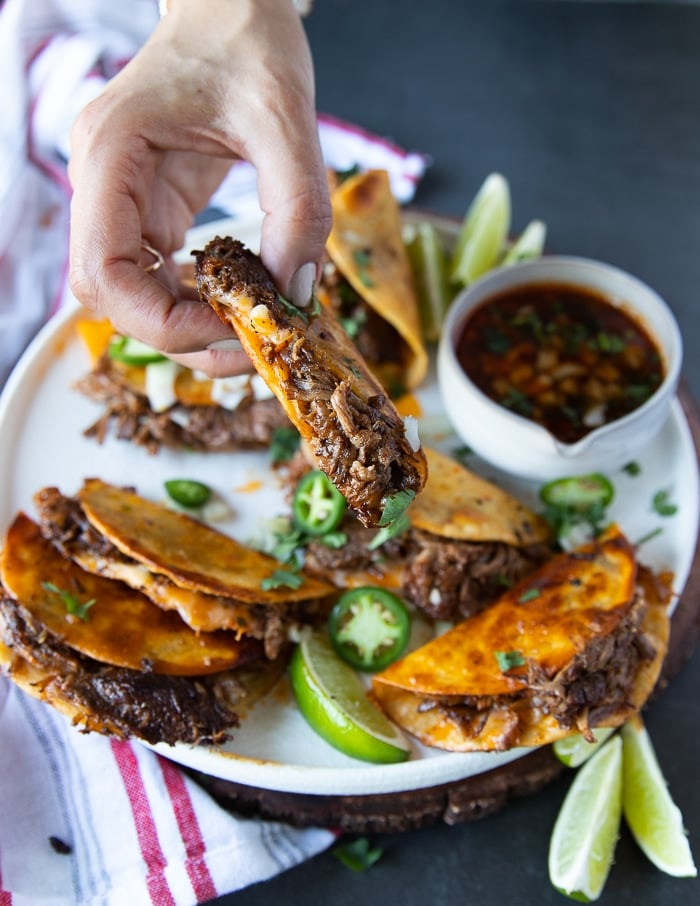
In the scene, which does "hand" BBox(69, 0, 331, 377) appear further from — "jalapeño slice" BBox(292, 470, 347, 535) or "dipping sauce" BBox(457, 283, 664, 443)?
"dipping sauce" BBox(457, 283, 664, 443)

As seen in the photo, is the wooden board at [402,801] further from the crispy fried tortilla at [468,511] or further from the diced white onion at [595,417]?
the diced white onion at [595,417]

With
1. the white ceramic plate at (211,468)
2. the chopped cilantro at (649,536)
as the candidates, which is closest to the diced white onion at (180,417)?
the white ceramic plate at (211,468)

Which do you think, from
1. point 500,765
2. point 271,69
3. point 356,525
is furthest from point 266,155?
point 500,765

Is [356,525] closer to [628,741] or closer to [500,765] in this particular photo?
[500,765]

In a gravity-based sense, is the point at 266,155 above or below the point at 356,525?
above

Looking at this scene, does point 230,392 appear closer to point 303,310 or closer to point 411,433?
point 303,310

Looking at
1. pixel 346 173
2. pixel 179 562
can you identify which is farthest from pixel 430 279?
pixel 179 562
